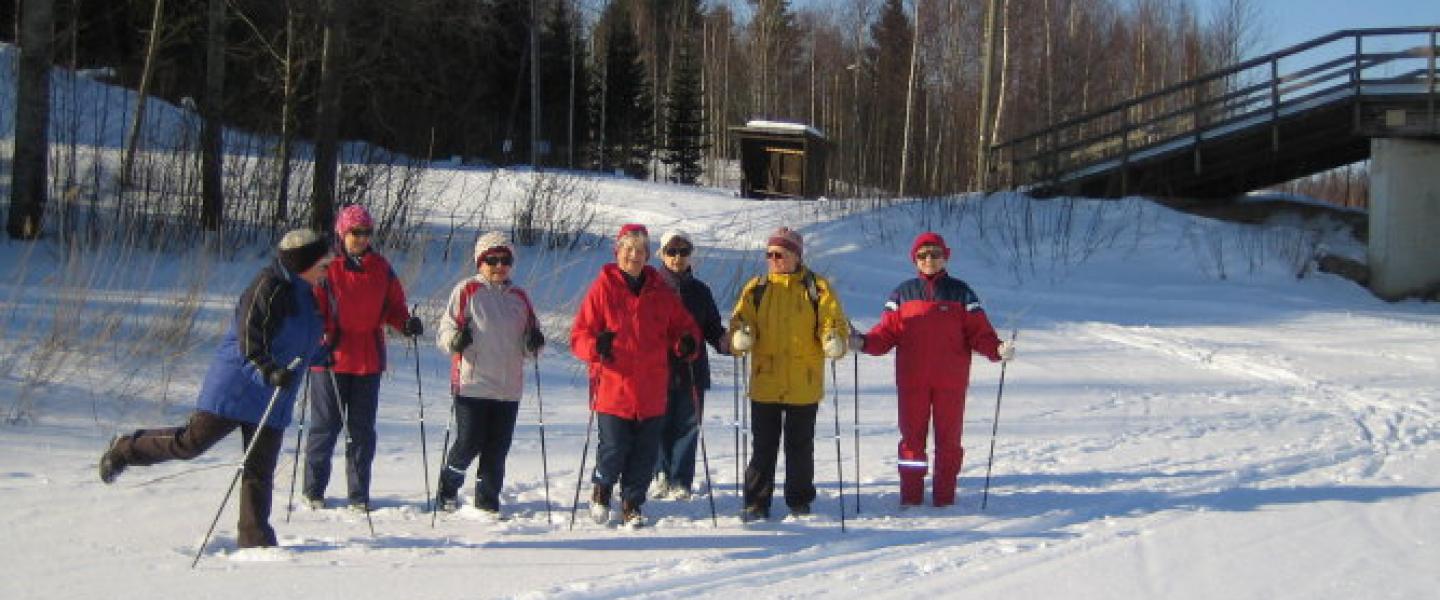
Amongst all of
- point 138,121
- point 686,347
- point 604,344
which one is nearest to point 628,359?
point 604,344

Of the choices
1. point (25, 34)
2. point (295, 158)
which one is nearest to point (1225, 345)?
point (295, 158)

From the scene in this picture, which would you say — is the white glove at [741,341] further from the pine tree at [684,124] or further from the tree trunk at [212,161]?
the pine tree at [684,124]

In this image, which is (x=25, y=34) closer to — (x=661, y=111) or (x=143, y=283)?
(x=143, y=283)

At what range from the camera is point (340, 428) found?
6547 mm

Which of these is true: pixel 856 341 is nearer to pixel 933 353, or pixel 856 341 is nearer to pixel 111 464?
pixel 933 353

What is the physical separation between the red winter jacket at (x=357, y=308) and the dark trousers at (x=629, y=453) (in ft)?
4.04

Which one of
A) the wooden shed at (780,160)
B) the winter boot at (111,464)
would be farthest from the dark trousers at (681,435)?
the wooden shed at (780,160)

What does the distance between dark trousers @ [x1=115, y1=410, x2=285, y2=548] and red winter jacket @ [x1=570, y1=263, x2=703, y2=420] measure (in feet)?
4.91

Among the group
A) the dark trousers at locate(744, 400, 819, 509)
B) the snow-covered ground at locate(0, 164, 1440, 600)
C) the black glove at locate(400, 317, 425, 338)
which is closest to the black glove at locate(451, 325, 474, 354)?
the black glove at locate(400, 317, 425, 338)

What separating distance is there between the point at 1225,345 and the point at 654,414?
992 centimetres

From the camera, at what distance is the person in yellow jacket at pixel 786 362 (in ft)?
22.0

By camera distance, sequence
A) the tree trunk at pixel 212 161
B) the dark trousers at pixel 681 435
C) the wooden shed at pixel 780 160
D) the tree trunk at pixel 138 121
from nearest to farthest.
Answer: the dark trousers at pixel 681 435
the tree trunk at pixel 138 121
the tree trunk at pixel 212 161
the wooden shed at pixel 780 160

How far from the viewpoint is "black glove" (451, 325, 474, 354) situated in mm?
6273

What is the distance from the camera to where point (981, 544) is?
6219 millimetres
